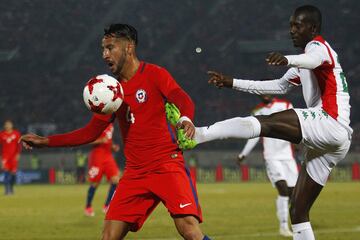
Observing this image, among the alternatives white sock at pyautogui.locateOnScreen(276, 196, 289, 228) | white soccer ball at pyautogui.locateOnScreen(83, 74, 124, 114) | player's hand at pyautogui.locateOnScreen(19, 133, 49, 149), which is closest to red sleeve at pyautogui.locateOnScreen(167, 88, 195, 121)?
white soccer ball at pyautogui.locateOnScreen(83, 74, 124, 114)

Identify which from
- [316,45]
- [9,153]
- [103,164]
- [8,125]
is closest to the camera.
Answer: [316,45]

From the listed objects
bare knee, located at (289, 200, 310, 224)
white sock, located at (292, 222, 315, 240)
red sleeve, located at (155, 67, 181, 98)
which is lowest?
white sock, located at (292, 222, 315, 240)

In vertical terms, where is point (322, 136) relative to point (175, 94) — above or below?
below

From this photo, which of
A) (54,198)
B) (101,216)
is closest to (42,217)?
(101,216)

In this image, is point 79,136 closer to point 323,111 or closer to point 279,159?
point 323,111

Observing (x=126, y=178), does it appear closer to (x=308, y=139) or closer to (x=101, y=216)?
(x=308, y=139)

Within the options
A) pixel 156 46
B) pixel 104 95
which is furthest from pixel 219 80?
pixel 156 46

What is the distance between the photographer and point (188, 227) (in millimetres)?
5926

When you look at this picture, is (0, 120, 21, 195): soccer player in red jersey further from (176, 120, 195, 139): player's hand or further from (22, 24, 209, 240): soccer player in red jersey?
(176, 120, 195, 139): player's hand

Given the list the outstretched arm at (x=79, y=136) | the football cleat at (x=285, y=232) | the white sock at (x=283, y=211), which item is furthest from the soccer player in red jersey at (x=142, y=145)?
the white sock at (x=283, y=211)

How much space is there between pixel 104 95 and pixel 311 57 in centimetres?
167

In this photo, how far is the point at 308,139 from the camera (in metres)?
6.38

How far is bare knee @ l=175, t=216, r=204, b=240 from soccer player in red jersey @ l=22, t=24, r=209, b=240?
0.01 m

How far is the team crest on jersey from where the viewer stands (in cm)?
611
